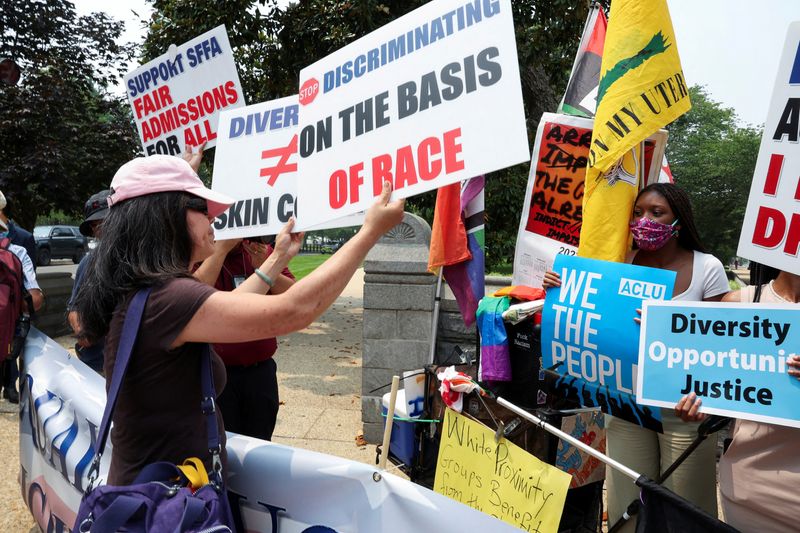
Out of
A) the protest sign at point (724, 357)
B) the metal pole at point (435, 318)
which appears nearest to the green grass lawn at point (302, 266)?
the metal pole at point (435, 318)

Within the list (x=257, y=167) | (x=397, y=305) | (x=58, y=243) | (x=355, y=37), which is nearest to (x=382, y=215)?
(x=257, y=167)

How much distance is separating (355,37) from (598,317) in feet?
22.8

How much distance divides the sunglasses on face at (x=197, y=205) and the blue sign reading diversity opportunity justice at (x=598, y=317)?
1788mm

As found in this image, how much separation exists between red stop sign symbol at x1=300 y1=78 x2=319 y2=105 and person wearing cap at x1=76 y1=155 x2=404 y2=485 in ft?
2.36

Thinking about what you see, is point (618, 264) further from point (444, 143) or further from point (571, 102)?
point (571, 102)

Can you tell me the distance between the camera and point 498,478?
3020 millimetres

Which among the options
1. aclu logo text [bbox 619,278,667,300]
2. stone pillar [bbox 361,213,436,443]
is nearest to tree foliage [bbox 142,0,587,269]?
stone pillar [bbox 361,213,436,443]

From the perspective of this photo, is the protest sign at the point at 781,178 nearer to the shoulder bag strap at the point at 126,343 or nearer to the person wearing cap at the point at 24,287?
the shoulder bag strap at the point at 126,343

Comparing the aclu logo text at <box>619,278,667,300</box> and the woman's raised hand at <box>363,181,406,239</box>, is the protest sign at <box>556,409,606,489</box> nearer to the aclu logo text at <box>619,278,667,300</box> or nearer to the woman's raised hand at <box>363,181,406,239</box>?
the aclu logo text at <box>619,278,667,300</box>

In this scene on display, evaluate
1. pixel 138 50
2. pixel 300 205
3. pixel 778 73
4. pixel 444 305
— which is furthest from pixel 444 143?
pixel 138 50

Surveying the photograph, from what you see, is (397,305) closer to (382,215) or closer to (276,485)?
(276,485)

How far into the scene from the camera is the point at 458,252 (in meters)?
4.51

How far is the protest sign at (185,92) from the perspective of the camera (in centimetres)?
371

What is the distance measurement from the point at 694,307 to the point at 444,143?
1.10m
